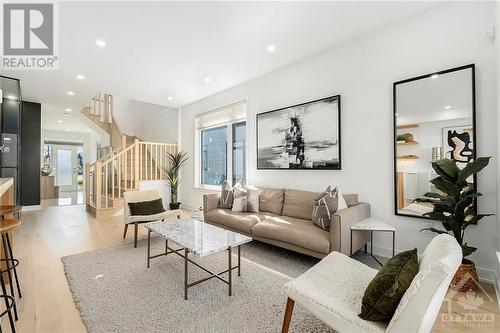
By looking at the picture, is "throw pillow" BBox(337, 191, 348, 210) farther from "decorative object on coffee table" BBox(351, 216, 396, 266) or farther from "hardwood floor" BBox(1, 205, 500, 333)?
"hardwood floor" BBox(1, 205, 500, 333)

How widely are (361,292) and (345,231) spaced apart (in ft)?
3.59

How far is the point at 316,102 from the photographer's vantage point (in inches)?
140

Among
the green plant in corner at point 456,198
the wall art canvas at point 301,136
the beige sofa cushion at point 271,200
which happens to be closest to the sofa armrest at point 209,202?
the beige sofa cushion at point 271,200

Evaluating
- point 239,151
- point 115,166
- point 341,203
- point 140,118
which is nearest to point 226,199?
point 239,151

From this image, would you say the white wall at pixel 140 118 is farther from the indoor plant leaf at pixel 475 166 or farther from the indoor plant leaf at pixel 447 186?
the indoor plant leaf at pixel 475 166

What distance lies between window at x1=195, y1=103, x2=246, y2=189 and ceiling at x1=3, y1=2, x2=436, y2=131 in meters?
0.75

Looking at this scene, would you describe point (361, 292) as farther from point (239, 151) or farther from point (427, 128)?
point (239, 151)

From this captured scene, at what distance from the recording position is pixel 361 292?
1.41 m

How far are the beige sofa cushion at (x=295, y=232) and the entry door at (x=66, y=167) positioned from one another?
11.4 meters

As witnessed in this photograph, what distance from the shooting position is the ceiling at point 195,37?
2572mm

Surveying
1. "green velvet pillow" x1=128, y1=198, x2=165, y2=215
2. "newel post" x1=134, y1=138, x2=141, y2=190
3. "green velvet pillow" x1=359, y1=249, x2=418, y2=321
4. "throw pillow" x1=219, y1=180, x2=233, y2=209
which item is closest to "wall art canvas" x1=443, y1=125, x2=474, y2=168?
"green velvet pillow" x1=359, y1=249, x2=418, y2=321

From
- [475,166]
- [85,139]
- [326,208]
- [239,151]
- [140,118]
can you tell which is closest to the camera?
[475,166]

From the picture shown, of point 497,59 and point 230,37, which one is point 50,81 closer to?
point 230,37

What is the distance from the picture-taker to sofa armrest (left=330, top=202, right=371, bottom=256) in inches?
94.4
